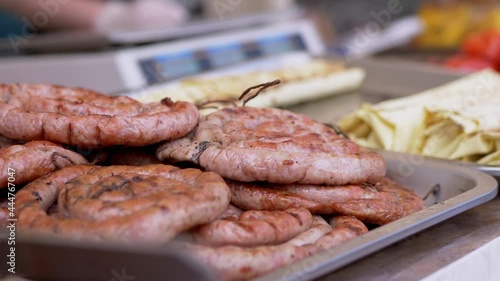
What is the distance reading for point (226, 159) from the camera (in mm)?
1515

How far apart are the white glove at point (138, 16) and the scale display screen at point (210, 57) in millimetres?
807

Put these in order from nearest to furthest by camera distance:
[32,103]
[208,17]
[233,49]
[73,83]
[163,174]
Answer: [163,174] → [32,103] → [73,83] → [233,49] → [208,17]

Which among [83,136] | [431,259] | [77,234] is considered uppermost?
[83,136]

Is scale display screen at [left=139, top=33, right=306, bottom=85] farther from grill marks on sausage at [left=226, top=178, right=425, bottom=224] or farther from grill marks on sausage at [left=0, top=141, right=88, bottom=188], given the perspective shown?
grill marks on sausage at [left=226, top=178, right=425, bottom=224]

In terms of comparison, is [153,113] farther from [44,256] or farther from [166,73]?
[166,73]

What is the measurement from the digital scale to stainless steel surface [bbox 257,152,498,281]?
1674 millimetres

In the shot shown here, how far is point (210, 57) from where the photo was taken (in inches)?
157

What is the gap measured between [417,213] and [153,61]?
94.6 inches

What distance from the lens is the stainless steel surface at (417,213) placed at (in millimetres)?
1263

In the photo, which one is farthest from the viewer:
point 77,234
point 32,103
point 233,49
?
point 233,49

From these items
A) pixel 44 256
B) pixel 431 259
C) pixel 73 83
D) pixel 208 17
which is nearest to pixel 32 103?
pixel 44 256

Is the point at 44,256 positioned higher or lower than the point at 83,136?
lower

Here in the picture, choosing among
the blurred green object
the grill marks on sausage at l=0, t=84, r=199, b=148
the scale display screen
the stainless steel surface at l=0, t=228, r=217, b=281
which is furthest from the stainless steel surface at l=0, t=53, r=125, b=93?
the stainless steel surface at l=0, t=228, r=217, b=281

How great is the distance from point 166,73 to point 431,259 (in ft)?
8.05
